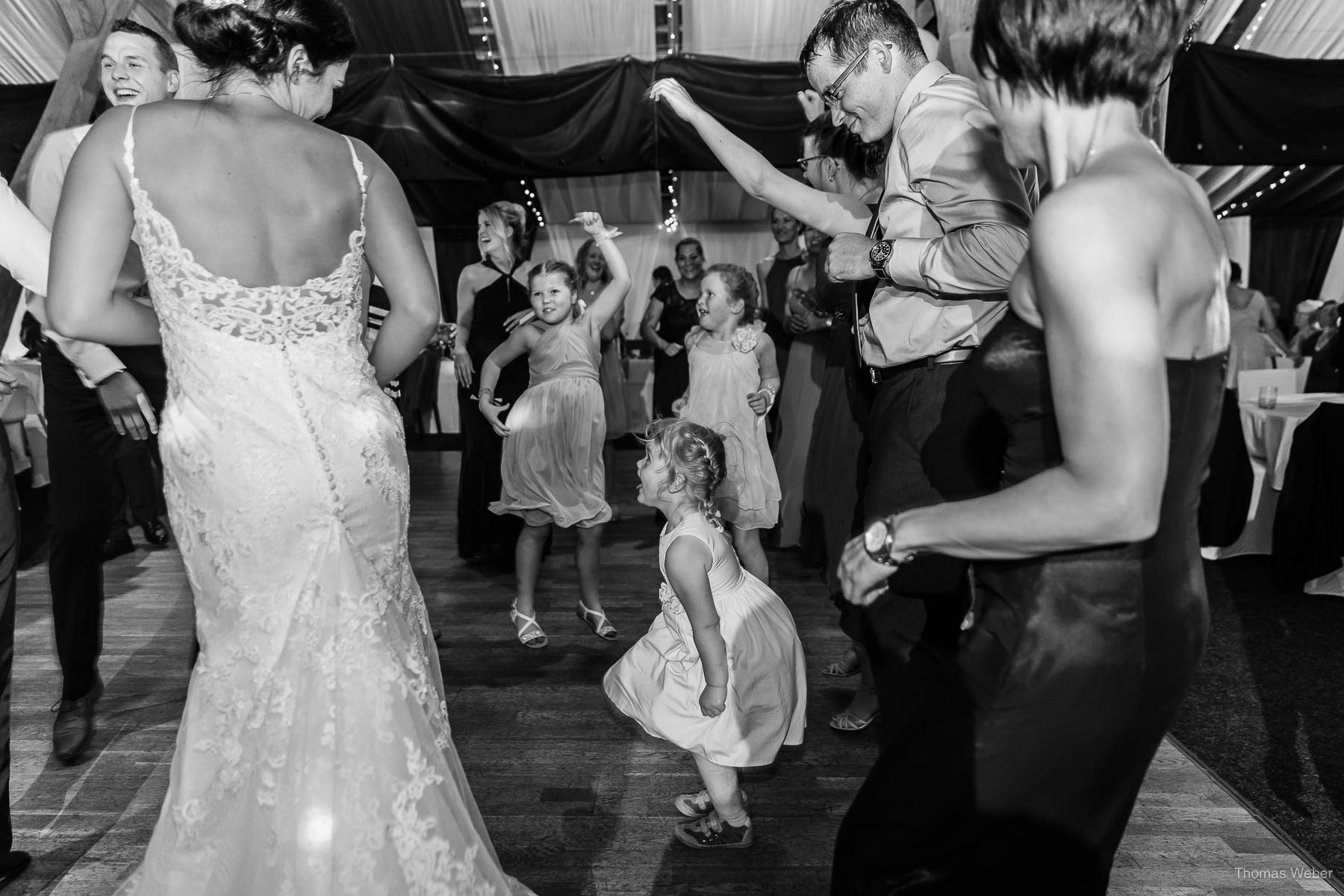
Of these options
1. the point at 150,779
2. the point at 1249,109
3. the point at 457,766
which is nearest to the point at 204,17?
the point at 457,766

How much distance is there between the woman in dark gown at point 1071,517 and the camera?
3.07ft

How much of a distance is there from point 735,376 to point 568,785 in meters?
2.17

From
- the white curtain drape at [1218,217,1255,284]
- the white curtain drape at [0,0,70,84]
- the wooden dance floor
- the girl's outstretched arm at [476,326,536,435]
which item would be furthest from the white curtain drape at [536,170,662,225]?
the wooden dance floor

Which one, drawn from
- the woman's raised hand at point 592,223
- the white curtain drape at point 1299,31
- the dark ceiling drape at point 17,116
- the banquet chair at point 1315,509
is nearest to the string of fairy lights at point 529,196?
the dark ceiling drape at point 17,116

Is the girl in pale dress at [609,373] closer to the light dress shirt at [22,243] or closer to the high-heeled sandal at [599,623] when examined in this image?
Answer: the high-heeled sandal at [599,623]

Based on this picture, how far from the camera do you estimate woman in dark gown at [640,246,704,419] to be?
20.7ft

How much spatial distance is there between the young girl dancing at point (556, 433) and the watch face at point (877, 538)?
260cm

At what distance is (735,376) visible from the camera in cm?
429

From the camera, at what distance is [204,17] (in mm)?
1522

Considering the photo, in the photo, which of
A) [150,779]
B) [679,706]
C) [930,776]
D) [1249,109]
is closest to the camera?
[930,776]

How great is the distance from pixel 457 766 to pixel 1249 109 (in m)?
5.82

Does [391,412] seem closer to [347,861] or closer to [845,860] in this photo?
[347,861]

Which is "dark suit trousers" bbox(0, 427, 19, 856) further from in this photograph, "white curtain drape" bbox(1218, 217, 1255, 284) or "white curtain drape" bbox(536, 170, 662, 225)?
"white curtain drape" bbox(1218, 217, 1255, 284)

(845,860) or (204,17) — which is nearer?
(845,860)
